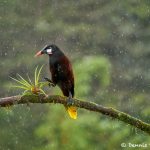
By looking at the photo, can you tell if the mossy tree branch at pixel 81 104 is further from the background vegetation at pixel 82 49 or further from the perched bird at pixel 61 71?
the background vegetation at pixel 82 49

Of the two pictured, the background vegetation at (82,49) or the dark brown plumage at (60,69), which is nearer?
the dark brown plumage at (60,69)

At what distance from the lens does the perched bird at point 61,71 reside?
4242 mm

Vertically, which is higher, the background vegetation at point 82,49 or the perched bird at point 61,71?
the perched bird at point 61,71

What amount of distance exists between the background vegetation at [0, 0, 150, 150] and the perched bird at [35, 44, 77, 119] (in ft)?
15.0

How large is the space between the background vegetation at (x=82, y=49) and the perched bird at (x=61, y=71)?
456 centimetres

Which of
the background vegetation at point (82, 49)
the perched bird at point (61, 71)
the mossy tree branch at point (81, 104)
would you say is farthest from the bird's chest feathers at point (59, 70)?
the background vegetation at point (82, 49)

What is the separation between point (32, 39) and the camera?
12.6m

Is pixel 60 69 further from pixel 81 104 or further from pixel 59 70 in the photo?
pixel 81 104

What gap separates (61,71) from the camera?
14.1 feet

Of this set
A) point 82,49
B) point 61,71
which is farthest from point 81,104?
point 82,49

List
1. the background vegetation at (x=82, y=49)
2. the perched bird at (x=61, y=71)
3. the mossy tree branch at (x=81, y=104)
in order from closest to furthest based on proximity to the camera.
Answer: the mossy tree branch at (x=81, y=104)
the perched bird at (x=61, y=71)
the background vegetation at (x=82, y=49)

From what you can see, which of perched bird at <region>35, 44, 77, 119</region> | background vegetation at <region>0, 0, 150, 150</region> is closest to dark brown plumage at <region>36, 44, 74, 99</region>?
perched bird at <region>35, 44, 77, 119</region>

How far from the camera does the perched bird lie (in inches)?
167

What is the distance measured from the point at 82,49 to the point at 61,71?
787 cm
